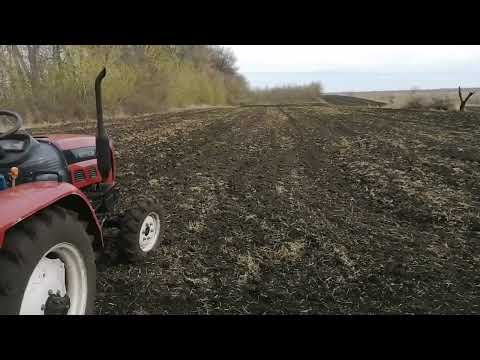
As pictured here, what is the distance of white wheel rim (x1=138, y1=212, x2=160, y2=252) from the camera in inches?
120

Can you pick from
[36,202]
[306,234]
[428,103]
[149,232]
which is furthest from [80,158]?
[428,103]

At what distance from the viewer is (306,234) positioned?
369 centimetres

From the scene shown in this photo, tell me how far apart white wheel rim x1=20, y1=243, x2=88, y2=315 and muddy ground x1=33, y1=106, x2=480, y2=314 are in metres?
0.57

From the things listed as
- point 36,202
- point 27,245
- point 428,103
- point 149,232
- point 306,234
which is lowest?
point 306,234

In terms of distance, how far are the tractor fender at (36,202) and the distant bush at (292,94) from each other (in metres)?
40.8

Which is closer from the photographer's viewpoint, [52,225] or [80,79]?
[52,225]

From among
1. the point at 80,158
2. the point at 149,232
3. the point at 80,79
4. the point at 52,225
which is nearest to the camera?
the point at 52,225

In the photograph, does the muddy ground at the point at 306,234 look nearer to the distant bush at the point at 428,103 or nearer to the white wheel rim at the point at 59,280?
the white wheel rim at the point at 59,280

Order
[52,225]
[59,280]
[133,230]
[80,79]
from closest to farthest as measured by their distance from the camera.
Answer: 1. [52,225]
2. [59,280]
3. [133,230]
4. [80,79]

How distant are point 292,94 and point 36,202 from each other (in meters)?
43.6

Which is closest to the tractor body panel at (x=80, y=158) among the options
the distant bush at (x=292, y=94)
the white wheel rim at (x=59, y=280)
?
the white wheel rim at (x=59, y=280)

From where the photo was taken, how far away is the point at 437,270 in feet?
9.93

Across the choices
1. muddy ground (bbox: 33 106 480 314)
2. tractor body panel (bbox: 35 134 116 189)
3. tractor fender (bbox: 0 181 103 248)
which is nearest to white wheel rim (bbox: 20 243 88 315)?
tractor fender (bbox: 0 181 103 248)

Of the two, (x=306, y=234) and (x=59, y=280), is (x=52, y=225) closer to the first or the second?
(x=59, y=280)
